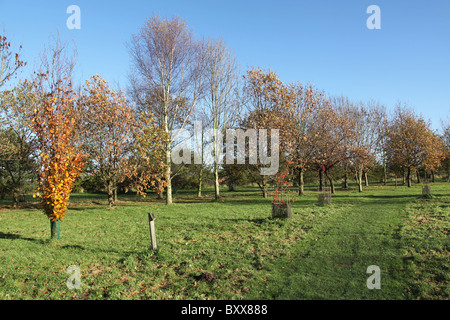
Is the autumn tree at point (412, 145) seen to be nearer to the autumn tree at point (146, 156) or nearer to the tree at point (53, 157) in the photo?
the autumn tree at point (146, 156)

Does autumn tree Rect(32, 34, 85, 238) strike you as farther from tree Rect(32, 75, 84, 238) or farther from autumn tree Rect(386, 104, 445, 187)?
autumn tree Rect(386, 104, 445, 187)

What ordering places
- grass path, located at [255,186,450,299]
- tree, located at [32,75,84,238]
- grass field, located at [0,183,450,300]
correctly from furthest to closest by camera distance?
tree, located at [32,75,84,238] < grass field, located at [0,183,450,300] < grass path, located at [255,186,450,299]

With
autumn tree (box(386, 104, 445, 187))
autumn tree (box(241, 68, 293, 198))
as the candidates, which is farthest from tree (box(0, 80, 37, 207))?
autumn tree (box(386, 104, 445, 187))

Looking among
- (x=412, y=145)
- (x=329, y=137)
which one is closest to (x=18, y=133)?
(x=329, y=137)

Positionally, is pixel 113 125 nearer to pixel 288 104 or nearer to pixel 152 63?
pixel 152 63

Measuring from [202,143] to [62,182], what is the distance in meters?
16.6

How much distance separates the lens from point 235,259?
6.89 metres

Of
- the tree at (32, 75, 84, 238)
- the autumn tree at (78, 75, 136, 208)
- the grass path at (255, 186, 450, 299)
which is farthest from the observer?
the autumn tree at (78, 75, 136, 208)

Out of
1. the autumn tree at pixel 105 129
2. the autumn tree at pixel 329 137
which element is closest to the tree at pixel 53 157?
the autumn tree at pixel 105 129

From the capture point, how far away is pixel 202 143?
24.8 metres

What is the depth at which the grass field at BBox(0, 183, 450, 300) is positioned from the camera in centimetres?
511

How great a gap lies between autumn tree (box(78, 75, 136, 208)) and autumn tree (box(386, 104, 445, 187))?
31513mm

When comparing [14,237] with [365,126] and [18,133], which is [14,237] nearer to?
[18,133]

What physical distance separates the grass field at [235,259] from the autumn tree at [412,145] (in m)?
24.5
